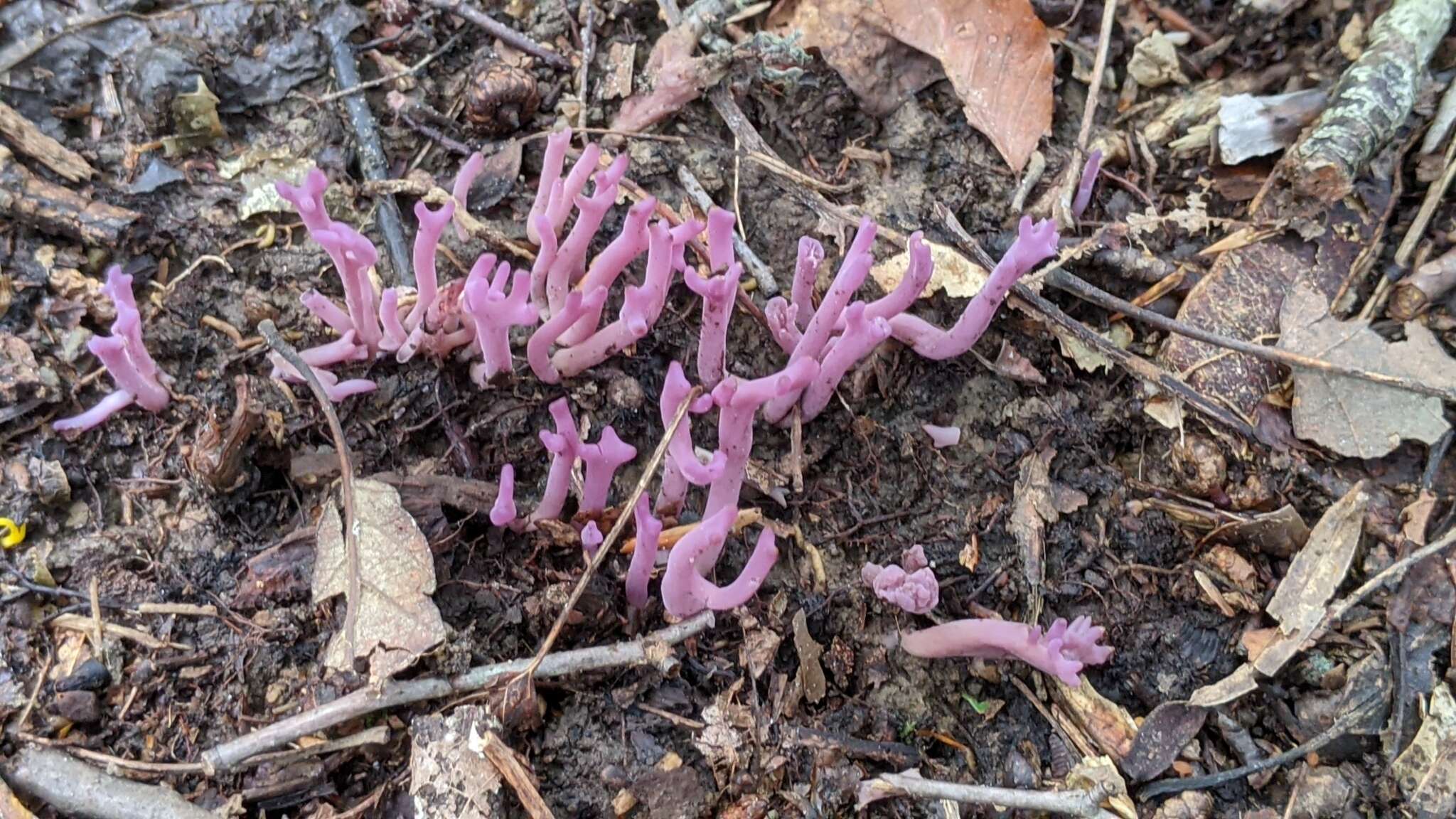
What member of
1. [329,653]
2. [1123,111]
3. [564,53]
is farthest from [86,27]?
[1123,111]

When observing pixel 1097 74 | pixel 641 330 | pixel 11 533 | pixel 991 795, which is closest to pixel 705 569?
pixel 641 330

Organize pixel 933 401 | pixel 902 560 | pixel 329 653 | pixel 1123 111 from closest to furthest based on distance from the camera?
1. pixel 329 653
2. pixel 902 560
3. pixel 933 401
4. pixel 1123 111

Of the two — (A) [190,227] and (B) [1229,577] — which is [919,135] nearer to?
(B) [1229,577]

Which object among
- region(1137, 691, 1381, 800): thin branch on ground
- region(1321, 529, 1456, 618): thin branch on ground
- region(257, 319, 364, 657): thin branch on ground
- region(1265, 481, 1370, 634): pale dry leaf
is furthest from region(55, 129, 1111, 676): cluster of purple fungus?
region(1321, 529, 1456, 618): thin branch on ground

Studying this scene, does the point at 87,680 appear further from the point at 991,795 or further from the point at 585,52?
the point at 585,52

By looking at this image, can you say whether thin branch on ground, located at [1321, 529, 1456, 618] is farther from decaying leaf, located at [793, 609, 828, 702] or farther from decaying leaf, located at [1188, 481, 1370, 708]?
decaying leaf, located at [793, 609, 828, 702]

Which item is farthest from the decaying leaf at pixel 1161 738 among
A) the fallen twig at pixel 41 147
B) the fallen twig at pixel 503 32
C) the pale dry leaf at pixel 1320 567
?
the fallen twig at pixel 41 147

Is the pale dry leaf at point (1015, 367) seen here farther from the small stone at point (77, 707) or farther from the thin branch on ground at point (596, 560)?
the small stone at point (77, 707)
